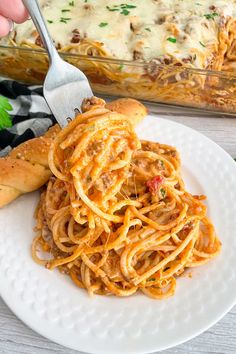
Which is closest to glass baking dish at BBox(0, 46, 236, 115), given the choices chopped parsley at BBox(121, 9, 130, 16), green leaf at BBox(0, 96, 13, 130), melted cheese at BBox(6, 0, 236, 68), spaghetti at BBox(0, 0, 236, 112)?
spaghetti at BBox(0, 0, 236, 112)

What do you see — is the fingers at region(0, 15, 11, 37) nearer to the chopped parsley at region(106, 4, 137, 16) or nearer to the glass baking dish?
the glass baking dish

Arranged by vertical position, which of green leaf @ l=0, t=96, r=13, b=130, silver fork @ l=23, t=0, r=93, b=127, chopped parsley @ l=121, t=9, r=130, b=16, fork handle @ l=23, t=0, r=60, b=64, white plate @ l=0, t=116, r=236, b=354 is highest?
fork handle @ l=23, t=0, r=60, b=64

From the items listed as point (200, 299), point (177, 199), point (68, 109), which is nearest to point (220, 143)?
point (177, 199)

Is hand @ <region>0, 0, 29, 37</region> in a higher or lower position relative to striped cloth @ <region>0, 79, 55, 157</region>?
higher

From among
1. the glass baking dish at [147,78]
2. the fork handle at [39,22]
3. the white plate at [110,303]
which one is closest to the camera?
the white plate at [110,303]

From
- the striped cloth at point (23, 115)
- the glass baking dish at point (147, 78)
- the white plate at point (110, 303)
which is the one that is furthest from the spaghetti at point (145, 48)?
the white plate at point (110, 303)

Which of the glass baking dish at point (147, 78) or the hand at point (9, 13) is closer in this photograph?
the hand at point (9, 13)

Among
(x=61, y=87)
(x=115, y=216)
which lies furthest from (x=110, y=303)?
(x=61, y=87)

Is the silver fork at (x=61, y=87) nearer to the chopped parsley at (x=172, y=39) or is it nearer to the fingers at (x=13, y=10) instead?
the fingers at (x=13, y=10)
